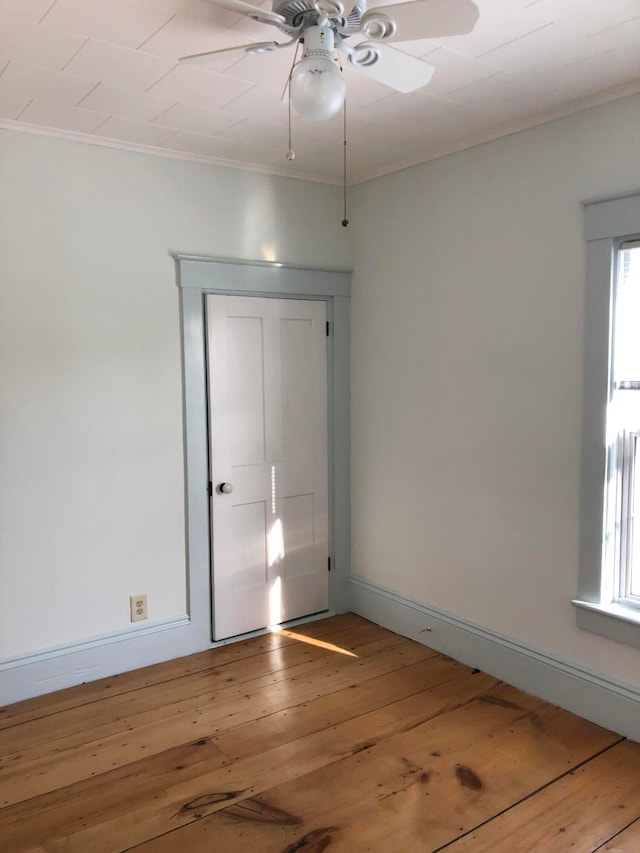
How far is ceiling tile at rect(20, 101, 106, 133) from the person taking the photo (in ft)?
8.75

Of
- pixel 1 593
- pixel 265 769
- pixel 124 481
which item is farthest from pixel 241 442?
pixel 265 769

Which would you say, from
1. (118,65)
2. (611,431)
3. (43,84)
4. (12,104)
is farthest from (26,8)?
(611,431)

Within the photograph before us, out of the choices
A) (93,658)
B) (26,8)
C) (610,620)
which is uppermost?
(26,8)

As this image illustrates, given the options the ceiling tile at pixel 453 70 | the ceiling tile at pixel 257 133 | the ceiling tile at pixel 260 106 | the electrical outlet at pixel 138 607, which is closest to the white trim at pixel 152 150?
the ceiling tile at pixel 257 133

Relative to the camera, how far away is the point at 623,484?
2691mm

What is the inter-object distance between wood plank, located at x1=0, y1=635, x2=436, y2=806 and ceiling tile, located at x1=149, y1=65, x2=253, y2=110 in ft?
8.06

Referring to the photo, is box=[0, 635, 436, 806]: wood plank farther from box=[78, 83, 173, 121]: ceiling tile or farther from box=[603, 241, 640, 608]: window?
box=[78, 83, 173, 121]: ceiling tile

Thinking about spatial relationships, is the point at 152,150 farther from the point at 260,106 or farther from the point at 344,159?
the point at 344,159

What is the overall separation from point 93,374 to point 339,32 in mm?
1887

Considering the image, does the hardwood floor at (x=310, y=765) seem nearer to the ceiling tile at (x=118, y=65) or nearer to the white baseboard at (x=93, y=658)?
the white baseboard at (x=93, y=658)

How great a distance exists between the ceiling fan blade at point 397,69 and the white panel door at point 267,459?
172 centimetres

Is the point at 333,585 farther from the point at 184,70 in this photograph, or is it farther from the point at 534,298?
the point at 184,70

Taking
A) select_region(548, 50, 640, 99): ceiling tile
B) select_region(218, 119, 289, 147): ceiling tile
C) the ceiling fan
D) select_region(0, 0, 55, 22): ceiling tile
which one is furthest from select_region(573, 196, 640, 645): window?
select_region(0, 0, 55, 22): ceiling tile

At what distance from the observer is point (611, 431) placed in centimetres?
266
